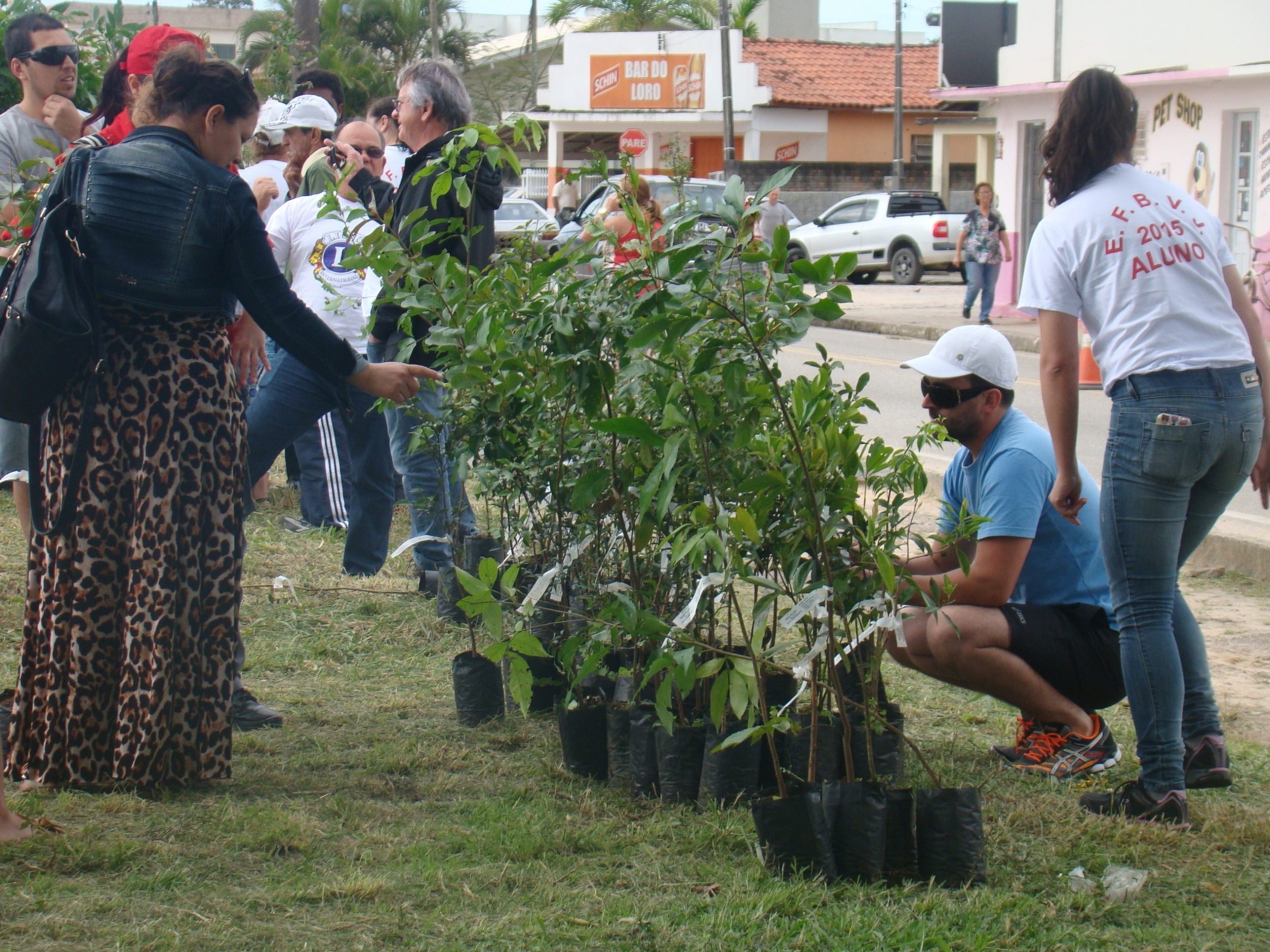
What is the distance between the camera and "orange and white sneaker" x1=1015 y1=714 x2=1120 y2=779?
12.5 ft

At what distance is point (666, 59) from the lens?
1487 inches

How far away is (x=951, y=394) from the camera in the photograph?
12.7 ft

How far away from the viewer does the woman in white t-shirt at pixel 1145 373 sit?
335 centimetres

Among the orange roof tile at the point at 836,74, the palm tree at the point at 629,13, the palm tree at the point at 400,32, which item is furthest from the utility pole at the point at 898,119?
the palm tree at the point at 400,32

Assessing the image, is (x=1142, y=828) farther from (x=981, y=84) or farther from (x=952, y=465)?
(x=981, y=84)

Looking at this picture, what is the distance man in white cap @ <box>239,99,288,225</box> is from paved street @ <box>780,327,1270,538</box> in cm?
264

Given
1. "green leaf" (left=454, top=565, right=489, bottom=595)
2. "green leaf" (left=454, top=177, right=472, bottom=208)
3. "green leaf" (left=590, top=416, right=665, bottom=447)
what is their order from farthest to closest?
1. "green leaf" (left=454, top=177, right=472, bottom=208)
2. "green leaf" (left=454, top=565, right=489, bottom=595)
3. "green leaf" (left=590, top=416, right=665, bottom=447)

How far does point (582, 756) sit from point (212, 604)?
→ 1042 millimetres

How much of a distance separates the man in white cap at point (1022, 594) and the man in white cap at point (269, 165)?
12.3ft

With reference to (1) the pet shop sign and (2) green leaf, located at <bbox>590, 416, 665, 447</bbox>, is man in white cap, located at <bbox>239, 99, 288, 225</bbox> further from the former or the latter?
(1) the pet shop sign

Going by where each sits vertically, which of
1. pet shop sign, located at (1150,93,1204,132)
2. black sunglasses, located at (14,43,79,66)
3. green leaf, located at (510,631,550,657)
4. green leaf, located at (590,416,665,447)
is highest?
pet shop sign, located at (1150,93,1204,132)

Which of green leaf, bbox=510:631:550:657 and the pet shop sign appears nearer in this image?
green leaf, bbox=510:631:550:657

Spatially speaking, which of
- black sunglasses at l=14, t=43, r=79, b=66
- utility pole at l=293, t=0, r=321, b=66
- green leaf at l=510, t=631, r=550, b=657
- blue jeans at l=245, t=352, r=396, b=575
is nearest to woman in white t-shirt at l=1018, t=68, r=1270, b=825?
green leaf at l=510, t=631, r=550, b=657

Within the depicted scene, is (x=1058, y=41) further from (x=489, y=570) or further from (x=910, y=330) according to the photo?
(x=489, y=570)
